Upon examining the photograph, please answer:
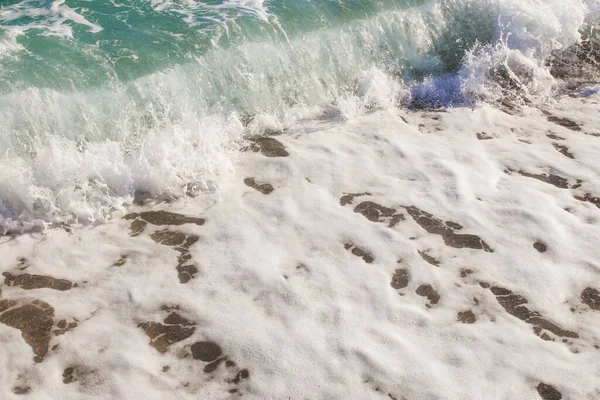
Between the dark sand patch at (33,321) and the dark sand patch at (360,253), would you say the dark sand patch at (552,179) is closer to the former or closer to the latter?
the dark sand patch at (360,253)

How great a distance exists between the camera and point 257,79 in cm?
695

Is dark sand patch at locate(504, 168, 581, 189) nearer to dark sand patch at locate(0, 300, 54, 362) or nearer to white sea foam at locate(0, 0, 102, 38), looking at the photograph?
dark sand patch at locate(0, 300, 54, 362)

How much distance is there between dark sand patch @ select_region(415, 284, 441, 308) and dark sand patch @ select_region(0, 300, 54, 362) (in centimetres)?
275

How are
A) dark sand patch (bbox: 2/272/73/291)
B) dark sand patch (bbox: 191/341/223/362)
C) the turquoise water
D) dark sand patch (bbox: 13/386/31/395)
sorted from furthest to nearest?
the turquoise water, dark sand patch (bbox: 2/272/73/291), dark sand patch (bbox: 191/341/223/362), dark sand patch (bbox: 13/386/31/395)

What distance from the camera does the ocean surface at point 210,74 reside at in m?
5.49

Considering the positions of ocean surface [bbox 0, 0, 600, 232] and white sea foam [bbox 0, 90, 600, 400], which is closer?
white sea foam [bbox 0, 90, 600, 400]

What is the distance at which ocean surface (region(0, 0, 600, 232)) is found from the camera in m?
5.49

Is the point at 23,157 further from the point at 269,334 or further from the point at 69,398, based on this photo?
the point at 269,334

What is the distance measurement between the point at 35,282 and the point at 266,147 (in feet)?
8.72

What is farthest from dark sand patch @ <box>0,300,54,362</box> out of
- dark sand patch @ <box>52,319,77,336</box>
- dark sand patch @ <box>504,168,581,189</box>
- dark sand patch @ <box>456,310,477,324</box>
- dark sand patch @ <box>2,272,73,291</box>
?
dark sand patch @ <box>504,168,581,189</box>

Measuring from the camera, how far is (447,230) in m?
5.06

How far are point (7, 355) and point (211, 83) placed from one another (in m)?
3.92

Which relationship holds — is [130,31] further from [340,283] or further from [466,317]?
[466,317]

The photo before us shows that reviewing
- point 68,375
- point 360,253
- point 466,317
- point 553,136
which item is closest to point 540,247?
point 466,317
